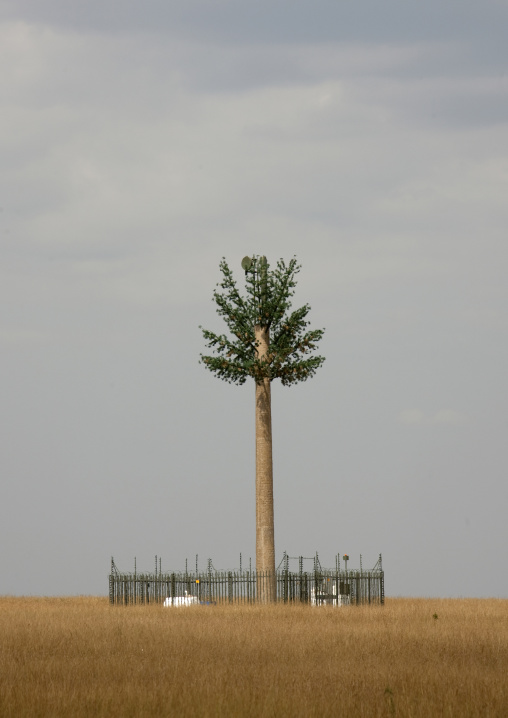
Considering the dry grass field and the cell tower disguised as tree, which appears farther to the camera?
the cell tower disguised as tree

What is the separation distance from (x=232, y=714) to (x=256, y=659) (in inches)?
278

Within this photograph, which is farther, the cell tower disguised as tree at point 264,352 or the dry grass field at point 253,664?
the cell tower disguised as tree at point 264,352

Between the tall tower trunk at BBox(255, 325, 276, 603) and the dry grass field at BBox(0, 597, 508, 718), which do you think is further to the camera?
the tall tower trunk at BBox(255, 325, 276, 603)

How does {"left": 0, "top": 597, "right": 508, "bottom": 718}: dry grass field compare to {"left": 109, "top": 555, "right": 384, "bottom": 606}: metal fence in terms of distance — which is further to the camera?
{"left": 109, "top": 555, "right": 384, "bottom": 606}: metal fence

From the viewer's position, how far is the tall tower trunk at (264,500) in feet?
120

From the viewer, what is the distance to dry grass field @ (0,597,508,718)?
1308 cm

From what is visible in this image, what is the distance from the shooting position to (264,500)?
36.7 metres

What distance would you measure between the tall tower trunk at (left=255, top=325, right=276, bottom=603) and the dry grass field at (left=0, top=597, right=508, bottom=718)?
500 cm

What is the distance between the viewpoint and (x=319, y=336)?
37688 millimetres

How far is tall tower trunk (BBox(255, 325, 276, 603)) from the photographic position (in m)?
36.6

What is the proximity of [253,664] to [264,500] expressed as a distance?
18.6 meters

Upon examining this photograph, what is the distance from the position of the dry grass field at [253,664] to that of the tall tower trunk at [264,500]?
4995 mm

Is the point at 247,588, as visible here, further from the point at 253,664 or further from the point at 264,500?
the point at 253,664

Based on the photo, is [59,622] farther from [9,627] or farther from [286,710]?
[286,710]
